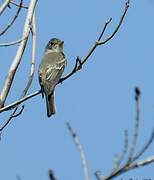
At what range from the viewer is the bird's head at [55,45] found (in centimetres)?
1016

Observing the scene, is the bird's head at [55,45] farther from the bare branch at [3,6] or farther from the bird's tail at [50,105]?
the bare branch at [3,6]

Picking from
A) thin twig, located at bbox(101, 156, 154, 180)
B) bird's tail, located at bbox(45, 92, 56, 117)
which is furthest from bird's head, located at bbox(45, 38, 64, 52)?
thin twig, located at bbox(101, 156, 154, 180)

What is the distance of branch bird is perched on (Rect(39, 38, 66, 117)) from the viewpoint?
335 inches

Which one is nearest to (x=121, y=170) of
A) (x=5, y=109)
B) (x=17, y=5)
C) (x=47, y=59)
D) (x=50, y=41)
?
(x=5, y=109)

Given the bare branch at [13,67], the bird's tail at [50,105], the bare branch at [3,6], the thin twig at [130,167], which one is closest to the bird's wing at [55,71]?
the bird's tail at [50,105]

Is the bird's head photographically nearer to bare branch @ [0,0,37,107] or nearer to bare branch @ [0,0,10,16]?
bare branch @ [0,0,37,107]

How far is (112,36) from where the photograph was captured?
600cm

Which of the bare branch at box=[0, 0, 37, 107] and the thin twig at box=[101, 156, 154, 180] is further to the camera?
the bare branch at box=[0, 0, 37, 107]

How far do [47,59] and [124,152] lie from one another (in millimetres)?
6442

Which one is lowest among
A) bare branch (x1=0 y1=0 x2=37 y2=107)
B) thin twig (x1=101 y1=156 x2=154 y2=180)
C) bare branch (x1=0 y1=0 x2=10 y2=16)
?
thin twig (x1=101 y1=156 x2=154 y2=180)

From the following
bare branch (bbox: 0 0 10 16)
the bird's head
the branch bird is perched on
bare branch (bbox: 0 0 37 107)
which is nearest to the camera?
bare branch (bbox: 0 0 10 16)

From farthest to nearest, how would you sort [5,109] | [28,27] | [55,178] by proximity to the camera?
[28,27] < [5,109] < [55,178]

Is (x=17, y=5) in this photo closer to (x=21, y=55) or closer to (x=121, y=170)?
(x=21, y=55)

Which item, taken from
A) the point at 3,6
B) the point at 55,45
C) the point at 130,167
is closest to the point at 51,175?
the point at 130,167
